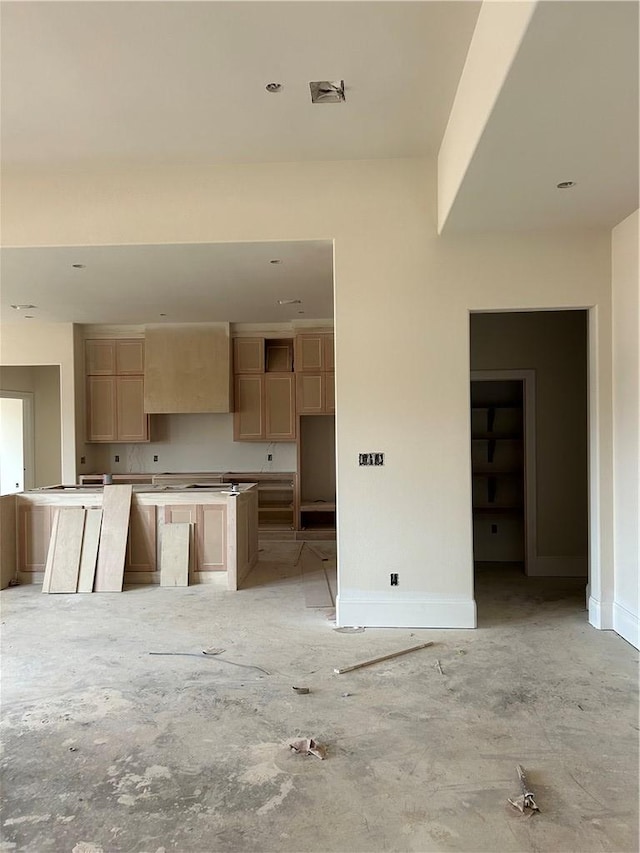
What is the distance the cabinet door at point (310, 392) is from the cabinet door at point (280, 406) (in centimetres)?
20

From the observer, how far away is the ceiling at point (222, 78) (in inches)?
107

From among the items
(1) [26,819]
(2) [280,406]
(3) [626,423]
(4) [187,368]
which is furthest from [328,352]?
(1) [26,819]

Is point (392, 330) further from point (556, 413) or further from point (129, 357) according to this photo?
point (129, 357)

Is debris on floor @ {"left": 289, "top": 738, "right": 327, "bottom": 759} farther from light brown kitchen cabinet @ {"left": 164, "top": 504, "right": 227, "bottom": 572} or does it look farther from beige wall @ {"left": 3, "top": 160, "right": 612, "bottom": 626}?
light brown kitchen cabinet @ {"left": 164, "top": 504, "right": 227, "bottom": 572}

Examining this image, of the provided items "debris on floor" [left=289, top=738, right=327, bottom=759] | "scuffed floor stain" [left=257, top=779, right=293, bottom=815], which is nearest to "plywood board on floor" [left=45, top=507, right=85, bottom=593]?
"debris on floor" [left=289, top=738, right=327, bottom=759]

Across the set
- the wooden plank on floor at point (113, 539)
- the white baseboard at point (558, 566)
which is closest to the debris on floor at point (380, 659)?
the white baseboard at point (558, 566)

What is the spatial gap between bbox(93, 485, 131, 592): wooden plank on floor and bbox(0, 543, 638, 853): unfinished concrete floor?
84 cm

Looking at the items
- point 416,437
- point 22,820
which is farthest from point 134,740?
point 416,437

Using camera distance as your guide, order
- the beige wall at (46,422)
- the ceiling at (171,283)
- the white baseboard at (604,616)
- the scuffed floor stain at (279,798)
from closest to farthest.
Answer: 1. the scuffed floor stain at (279,798)
2. the white baseboard at (604,616)
3. the ceiling at (171,283)
4. the beige wall at (46,422)

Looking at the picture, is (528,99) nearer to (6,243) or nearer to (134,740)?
(134,740)

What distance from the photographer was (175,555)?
5.50 m

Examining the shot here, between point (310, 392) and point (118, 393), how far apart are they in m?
2.73

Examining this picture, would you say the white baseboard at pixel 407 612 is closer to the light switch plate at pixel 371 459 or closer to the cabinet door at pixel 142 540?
the light switch plate at pixel 371 459

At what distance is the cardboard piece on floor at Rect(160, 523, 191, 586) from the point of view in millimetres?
5469
